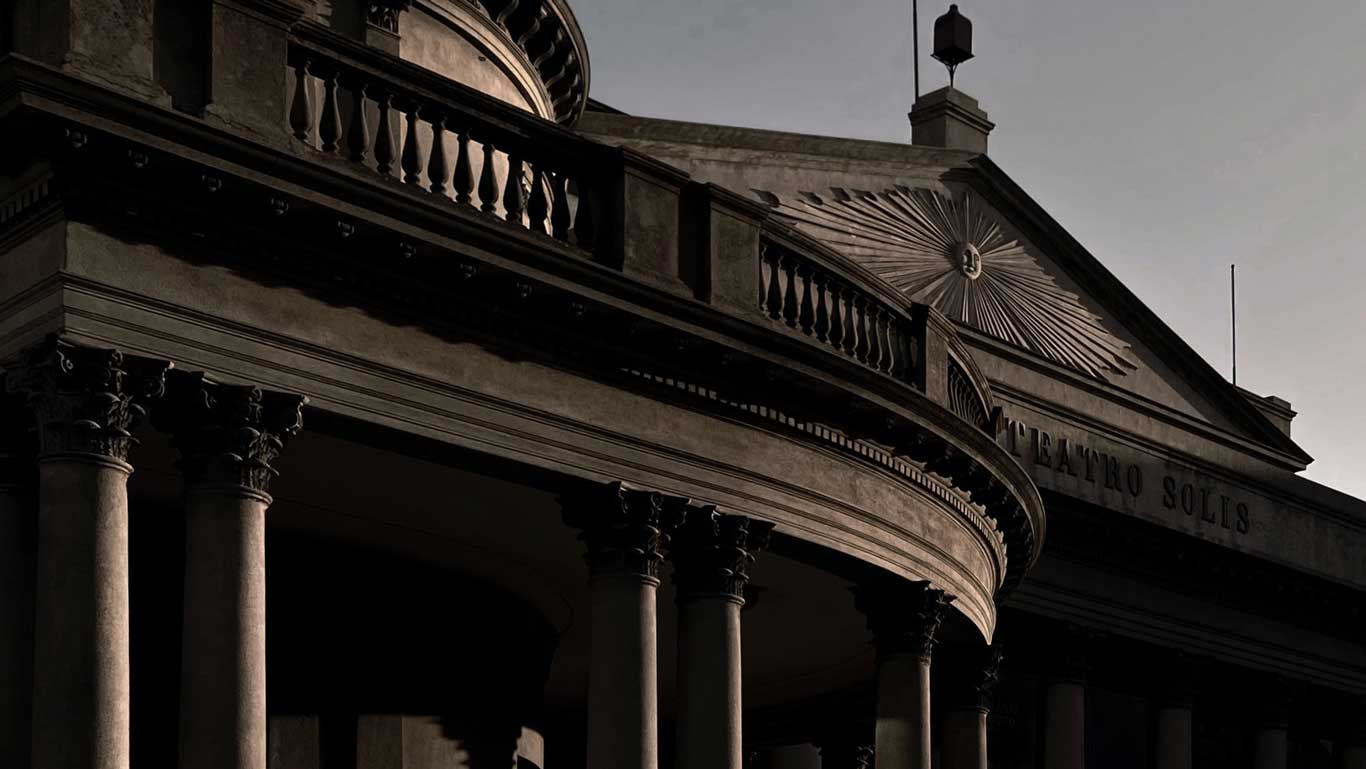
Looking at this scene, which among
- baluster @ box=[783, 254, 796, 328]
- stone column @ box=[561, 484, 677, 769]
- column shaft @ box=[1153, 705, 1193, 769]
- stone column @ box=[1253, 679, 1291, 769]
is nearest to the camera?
stone column @ box=[561, 484, 677, 769]

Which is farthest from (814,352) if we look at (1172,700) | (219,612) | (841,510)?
(1172,700)

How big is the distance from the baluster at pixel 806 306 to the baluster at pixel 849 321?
23.7 inches

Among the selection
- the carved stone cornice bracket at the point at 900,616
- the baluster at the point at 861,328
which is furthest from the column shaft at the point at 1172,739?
the baluster at the point at 861,328

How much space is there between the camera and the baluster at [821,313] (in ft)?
87.7

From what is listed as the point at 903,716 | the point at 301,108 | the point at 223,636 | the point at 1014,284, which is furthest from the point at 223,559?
the point at 1014,284

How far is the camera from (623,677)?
2331cm

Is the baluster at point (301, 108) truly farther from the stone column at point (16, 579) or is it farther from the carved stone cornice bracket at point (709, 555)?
the carved stone cornice bracket at point (709, 555)

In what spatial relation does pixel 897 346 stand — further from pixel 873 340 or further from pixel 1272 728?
pixel 1272 728

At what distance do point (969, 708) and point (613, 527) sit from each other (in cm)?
1036

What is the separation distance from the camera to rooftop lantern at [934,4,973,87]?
5597 centimetres

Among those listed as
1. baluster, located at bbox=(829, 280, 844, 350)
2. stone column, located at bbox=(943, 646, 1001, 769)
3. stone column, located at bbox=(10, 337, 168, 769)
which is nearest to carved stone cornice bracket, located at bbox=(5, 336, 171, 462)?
stone column, located at bbox=(10, 337, 168, 769)

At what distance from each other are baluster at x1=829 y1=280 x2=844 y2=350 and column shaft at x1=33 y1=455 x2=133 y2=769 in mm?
9588

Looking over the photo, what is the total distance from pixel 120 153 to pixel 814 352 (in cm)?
802

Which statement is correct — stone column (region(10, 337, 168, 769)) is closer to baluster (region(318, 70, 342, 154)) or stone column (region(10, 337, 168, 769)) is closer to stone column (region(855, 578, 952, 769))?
baluster (region(318, 70, 342, 154))
